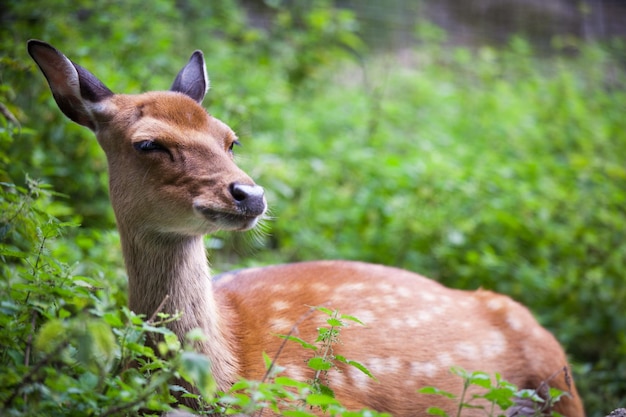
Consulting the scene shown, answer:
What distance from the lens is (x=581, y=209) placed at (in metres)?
6.10

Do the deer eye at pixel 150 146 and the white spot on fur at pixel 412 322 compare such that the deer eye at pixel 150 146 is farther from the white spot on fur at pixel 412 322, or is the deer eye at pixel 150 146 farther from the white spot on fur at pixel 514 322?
the white spot on fur at pixel 514 322

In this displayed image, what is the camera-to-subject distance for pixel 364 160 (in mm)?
6773

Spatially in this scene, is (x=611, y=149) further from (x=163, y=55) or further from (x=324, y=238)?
(x=163, y=55)

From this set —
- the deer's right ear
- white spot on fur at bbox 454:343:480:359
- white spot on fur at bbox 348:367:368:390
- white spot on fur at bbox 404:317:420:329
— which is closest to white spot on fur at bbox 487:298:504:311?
white spot on fur at bbox 454:343:480:359

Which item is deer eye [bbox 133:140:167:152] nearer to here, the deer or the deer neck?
the deer

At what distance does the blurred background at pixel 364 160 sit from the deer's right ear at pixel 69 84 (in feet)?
1.12

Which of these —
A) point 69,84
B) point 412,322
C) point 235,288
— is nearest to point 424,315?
point 412,322

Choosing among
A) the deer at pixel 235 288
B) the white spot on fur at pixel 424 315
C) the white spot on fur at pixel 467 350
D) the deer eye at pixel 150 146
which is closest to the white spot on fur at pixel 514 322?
the deer at pixel 235 288

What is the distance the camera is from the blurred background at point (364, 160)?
17.5 feet

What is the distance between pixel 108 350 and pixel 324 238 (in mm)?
3956

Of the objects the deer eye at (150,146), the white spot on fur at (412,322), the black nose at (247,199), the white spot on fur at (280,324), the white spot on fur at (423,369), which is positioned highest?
the deer eye at (150,146)

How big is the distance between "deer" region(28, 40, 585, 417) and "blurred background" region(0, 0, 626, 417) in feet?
1.40

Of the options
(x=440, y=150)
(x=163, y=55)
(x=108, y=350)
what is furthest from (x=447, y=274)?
(x=108, y=350)

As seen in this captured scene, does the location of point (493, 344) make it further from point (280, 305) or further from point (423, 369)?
point (280, 305)
